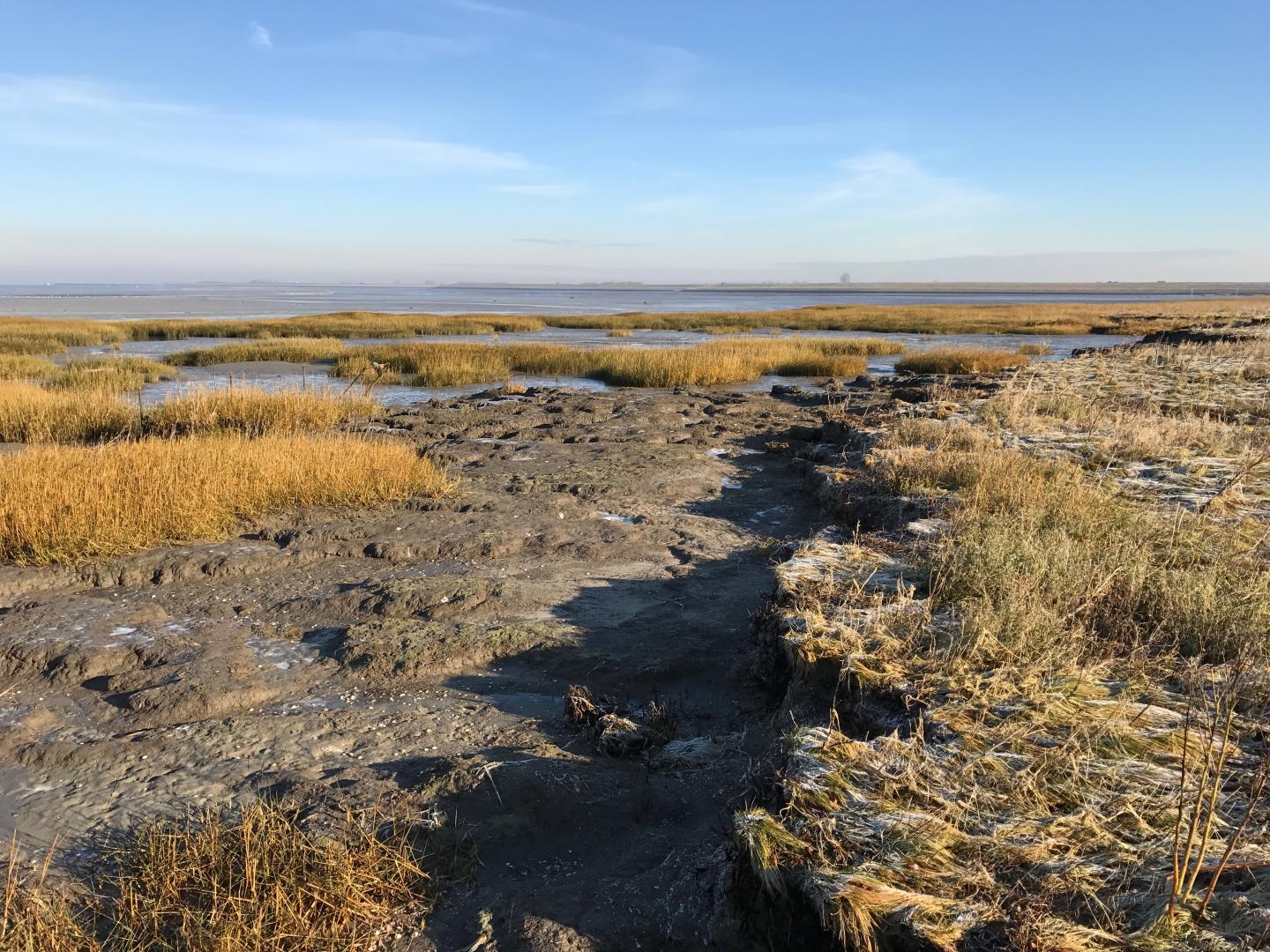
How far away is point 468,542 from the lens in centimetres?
795

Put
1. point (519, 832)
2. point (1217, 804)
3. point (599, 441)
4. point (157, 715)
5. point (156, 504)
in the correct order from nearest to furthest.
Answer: point (1217, 804)
point (519, 832)
point (157, 715)
point (156, 504)
point (599, 441)

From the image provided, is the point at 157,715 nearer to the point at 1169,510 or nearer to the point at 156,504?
the point at 156,504

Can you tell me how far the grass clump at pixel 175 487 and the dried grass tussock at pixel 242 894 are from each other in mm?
4644

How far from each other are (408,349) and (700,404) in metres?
12.7

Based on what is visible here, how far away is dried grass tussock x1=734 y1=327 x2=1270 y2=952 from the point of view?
7.93 feet

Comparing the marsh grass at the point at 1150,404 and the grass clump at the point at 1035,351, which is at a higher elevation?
the grass clump at the point at 1035,351

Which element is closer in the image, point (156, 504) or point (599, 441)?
point (156, 504)

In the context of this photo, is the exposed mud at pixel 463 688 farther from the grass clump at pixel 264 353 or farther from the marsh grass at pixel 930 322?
the marsh grass at pixel 930 322

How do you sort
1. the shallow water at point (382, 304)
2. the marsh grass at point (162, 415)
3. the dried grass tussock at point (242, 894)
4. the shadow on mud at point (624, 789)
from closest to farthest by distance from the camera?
the dried grass tussock at point (242, 894) → the shadow on mud at point (624, 789) → the marsh grass at point (162, 415) → the shallow water at point (382, 304)

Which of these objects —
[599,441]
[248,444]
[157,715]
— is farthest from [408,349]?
[157,715]

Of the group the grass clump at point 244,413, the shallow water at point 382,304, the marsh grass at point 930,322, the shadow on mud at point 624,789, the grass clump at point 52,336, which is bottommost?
the shadow on mud at point 624,789

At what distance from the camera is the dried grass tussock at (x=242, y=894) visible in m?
2.88

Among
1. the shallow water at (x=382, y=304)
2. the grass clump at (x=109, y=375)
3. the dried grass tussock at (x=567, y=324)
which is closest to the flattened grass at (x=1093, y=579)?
the grass clump at (x=109, y=375)

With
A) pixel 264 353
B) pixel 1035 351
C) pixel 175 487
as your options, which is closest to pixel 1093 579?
pixel 175 487
